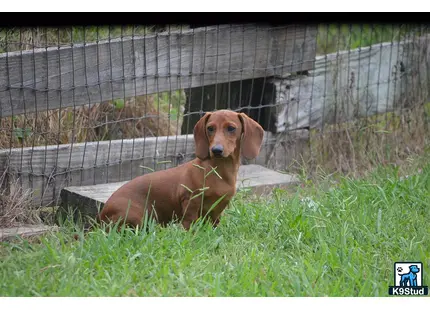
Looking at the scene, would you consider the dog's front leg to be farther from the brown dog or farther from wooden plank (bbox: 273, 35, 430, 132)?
wooden plank (bbox: 273, 35, 430, 132)

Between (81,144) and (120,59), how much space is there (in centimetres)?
69

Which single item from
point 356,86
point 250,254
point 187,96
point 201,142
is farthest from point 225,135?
point 356,86

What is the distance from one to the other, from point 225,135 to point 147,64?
1.44 m

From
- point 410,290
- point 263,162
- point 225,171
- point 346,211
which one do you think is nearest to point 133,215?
point 225,171

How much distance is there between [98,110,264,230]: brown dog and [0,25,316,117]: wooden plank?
40.3 inches

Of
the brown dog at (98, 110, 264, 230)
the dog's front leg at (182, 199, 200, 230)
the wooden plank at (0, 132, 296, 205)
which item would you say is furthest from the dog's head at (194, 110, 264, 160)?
the wooden plank at (0, 132, 296, 205)

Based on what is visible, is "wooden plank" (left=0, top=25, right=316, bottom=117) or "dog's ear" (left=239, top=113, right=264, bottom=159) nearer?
"dog's ear" (left=239, top=113, right=264, bottom=159)

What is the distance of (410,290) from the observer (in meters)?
3.72

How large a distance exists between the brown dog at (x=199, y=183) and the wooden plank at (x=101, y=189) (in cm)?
43

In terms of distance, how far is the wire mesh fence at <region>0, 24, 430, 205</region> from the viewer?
533 centimetres

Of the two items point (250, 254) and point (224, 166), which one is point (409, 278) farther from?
A: point (224, 166)

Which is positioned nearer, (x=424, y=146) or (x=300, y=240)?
(x=300, y=240)

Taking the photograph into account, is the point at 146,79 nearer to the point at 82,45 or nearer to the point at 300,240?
the point at 82,45

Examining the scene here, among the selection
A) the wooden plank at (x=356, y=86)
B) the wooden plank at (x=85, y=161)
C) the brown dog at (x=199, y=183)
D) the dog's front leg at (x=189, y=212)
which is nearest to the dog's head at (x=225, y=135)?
the brown dog at (x=199, y=183)
